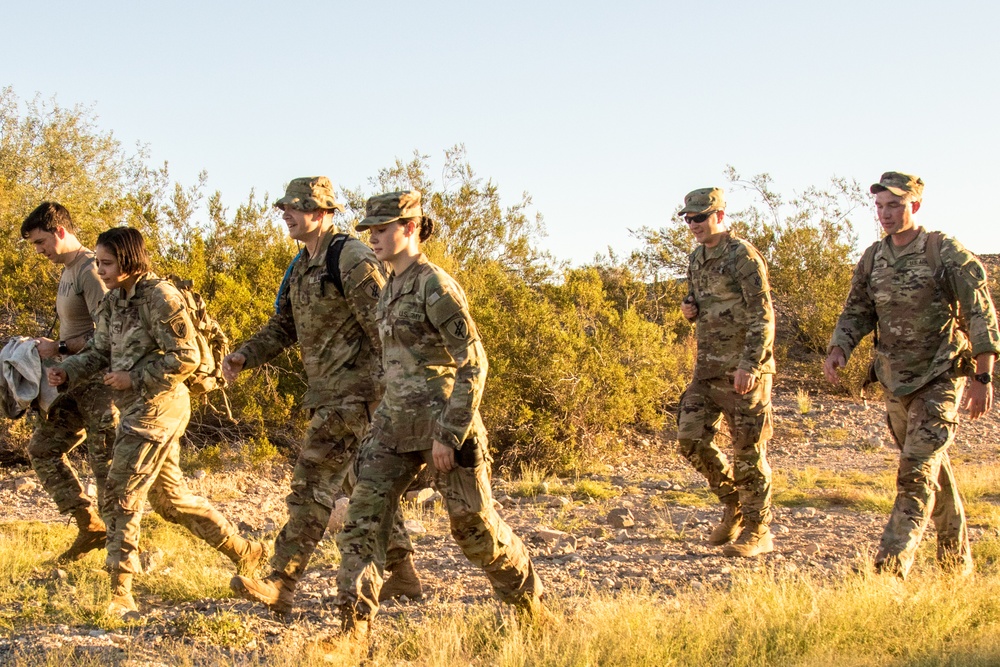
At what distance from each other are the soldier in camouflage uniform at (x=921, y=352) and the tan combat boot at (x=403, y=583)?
8.12 feet

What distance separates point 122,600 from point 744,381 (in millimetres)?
3779

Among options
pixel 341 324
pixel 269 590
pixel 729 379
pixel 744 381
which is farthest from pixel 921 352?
pixel 269 590

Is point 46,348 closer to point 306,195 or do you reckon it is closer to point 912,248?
point 306,195

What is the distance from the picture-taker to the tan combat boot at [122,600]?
198 inches

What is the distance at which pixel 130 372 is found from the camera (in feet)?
17.7

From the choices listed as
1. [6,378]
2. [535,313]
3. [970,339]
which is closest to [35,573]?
[6,378]

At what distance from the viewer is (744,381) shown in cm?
616

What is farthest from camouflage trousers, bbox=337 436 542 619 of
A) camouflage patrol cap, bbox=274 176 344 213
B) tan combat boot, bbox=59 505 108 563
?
tan combat boot, bbox=59 505 108 563

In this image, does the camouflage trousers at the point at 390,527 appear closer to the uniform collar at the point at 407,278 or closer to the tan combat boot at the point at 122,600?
the uniform collar at the point at 407,278

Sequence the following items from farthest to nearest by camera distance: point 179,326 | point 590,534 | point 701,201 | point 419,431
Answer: point 590,534 → point 701,201 → point 179,326 → point 419,431

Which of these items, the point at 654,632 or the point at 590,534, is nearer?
the point at 654,632

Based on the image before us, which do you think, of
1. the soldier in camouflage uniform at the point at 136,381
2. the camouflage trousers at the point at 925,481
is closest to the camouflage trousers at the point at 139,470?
the soldier in camouflage uniform at the point at 136,381

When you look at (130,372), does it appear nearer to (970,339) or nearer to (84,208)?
(970,339)

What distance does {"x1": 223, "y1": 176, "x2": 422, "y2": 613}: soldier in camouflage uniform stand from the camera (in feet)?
16.4
